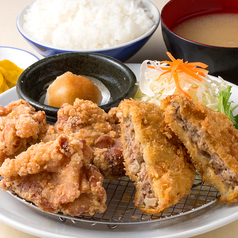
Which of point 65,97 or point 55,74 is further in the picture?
point 55,74

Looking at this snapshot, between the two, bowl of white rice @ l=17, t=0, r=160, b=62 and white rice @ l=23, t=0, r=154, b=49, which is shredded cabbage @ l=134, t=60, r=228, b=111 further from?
white rice @ l=23, t=0, r=154, b=49

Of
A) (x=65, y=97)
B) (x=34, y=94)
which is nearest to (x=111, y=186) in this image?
(x=65, y=97)

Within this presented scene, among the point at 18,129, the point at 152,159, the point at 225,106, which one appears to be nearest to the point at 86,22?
the point at 225,106

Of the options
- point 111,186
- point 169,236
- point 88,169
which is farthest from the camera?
point 111,186

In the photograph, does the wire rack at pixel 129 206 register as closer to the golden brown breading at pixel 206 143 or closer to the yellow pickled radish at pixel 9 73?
the golden brown breading at pixel 206 143

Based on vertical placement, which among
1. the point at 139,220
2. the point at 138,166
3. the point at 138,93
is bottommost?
the point at 138,93

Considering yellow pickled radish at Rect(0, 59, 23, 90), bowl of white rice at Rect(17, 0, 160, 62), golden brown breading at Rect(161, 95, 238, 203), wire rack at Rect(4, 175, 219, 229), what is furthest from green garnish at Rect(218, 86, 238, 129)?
yellow pickled radish at Rect(0, 59, 23, 90)

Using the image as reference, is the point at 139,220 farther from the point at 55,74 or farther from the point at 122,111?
the point at 55,74
